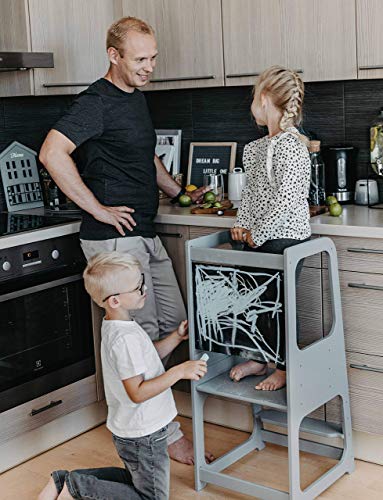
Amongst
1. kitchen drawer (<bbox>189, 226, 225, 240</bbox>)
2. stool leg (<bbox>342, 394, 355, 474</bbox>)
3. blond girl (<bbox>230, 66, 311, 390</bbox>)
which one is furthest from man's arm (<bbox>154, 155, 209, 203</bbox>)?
stool leg (<bbox>342, 394, 355, 474</bbox>)

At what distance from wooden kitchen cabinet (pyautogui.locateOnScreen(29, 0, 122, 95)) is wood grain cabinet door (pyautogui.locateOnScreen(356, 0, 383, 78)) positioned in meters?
1.19

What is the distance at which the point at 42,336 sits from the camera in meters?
3.41

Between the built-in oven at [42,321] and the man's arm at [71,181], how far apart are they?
271 millimetres

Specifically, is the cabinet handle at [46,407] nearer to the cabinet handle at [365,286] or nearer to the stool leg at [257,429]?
the stool leg at [257,429]

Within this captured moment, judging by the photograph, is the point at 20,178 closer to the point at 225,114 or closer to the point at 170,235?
the point at 170,235

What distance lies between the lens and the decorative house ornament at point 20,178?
3.86m

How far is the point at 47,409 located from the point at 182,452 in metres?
0.55

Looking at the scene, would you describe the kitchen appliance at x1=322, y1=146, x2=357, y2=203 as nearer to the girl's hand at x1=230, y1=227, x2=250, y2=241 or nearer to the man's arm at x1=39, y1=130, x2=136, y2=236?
the girl's hand at x1=230, y1=227, x2=250, y2=241

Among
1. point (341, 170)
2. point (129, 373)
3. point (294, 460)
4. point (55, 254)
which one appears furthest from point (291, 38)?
point (294, 460)

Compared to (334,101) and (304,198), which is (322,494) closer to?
(304,198)

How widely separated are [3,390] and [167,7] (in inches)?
66.7

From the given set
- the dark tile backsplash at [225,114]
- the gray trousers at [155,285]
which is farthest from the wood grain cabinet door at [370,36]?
the gray trousers at [155,285]

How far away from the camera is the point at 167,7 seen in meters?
3.66

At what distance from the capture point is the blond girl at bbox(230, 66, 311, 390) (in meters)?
2.92
